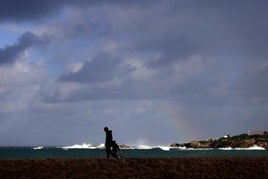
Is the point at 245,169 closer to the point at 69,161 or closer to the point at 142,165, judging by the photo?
the point at 142,165

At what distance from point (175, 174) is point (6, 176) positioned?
10.3 metres

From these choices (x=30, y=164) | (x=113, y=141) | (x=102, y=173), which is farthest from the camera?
(x=113, y=141)

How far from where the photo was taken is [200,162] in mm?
32125

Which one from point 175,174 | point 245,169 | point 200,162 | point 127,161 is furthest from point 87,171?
point 245,169

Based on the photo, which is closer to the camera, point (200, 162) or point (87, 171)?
point (87, 171)

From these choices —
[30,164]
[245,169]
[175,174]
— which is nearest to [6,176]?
[30,164]

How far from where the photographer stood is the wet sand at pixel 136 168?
2950cm

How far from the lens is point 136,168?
30500mm

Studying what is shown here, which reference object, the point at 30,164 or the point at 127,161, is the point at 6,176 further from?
the point at 127,161

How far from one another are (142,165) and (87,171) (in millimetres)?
3590

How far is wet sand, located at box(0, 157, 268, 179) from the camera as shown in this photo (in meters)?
29.5

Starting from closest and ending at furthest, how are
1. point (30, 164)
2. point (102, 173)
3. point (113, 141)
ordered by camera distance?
point (102, 173) → point (30, 164) → point (113, 141)

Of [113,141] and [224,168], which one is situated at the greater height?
[113,141]

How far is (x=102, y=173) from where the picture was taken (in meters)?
29.4
